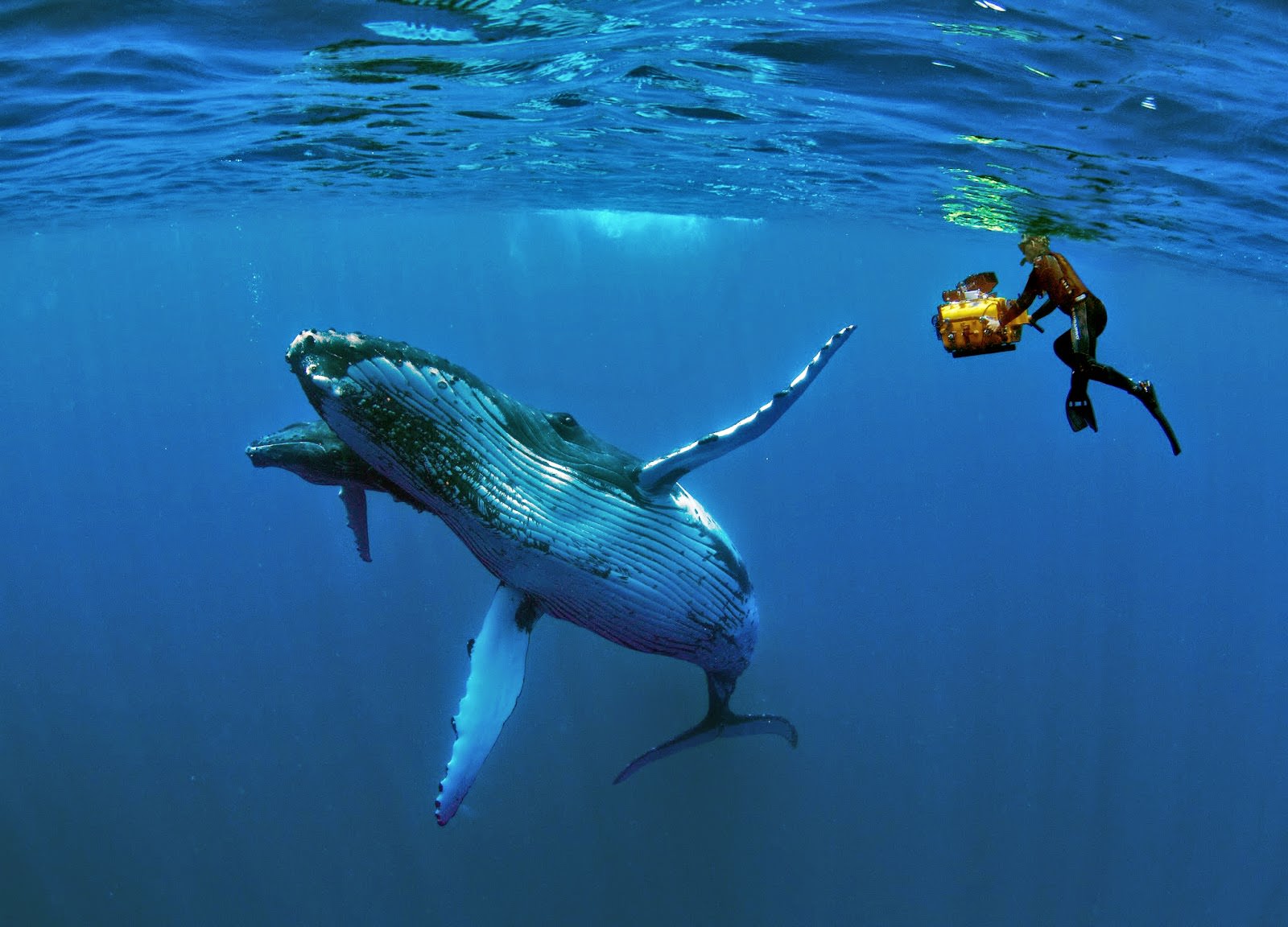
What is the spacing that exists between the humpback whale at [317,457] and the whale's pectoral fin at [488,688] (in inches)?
33.7

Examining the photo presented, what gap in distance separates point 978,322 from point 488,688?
3119 millimetres

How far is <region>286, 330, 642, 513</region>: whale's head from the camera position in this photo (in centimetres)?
405

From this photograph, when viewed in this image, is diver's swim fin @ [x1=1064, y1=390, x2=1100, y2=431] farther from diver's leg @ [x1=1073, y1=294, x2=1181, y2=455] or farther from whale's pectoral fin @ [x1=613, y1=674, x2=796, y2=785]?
whale's pectoral fin @ [x1=613, y1=674, x2=796, y2=785]

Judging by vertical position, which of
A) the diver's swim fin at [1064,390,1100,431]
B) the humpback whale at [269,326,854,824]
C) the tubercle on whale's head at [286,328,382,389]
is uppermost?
the diver's swim fin at [1064,390,1100,431]

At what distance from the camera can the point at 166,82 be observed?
11.4 meters

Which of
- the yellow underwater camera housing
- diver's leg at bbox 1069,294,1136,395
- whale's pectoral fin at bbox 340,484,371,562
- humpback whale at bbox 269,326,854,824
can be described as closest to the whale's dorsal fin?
humpback whale at bbox 269,326,854,824

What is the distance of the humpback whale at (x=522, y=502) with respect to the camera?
164 inches

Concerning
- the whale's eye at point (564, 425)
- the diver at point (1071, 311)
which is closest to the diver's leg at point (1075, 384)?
the diver at point (1071, 311)

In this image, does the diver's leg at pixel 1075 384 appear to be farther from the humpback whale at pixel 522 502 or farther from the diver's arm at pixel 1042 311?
the humpback whale at pixel 522 502

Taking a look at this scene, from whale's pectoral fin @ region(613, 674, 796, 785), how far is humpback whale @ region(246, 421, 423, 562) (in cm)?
286

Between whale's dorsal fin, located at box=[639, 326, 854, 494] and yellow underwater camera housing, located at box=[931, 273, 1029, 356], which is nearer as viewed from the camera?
yellow underwater camera housing, located at box=[931, 273, 1029, 356]

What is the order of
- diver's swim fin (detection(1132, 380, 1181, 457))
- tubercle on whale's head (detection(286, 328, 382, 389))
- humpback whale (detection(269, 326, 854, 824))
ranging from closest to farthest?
diver's swim fin (detection(1132, 380, 1181, 457)), tubercle on whale's head (detection(286, 328, 382, 389)), humpback whale (detection(269, 326, 854, 824))

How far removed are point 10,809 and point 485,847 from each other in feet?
30.2

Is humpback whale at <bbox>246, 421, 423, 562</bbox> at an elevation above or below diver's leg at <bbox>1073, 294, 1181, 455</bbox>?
below
